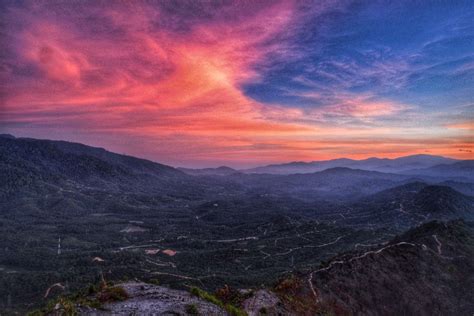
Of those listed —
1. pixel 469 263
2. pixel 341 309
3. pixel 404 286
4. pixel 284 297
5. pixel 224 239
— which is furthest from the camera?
pixel 224 239

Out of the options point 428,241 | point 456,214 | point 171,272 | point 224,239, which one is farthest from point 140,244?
point 456,214

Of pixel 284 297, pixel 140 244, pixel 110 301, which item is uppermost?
pixel 110 301

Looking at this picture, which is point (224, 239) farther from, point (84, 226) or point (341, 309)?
point (341, 309)

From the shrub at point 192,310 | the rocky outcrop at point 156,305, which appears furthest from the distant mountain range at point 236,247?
the shrub at point 192,310

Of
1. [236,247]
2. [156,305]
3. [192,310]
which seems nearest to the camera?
[192,310]

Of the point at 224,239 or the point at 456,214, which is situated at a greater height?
the point at 456,214

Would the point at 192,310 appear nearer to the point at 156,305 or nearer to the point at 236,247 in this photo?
the point at 156,305

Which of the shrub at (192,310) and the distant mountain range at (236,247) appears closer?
the shrub at (192,310)

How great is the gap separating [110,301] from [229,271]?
62.4m

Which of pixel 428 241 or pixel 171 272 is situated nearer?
pixel 428 241

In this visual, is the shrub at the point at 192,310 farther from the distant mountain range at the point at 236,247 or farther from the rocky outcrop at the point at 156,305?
the distant mountain range at the point at 236,247

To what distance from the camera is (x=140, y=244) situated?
126875mm

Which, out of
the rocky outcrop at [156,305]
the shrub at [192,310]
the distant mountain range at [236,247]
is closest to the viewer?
the rocky outcrop at [156,305]

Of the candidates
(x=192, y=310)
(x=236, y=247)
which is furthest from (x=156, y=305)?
(x=236, y=247)
